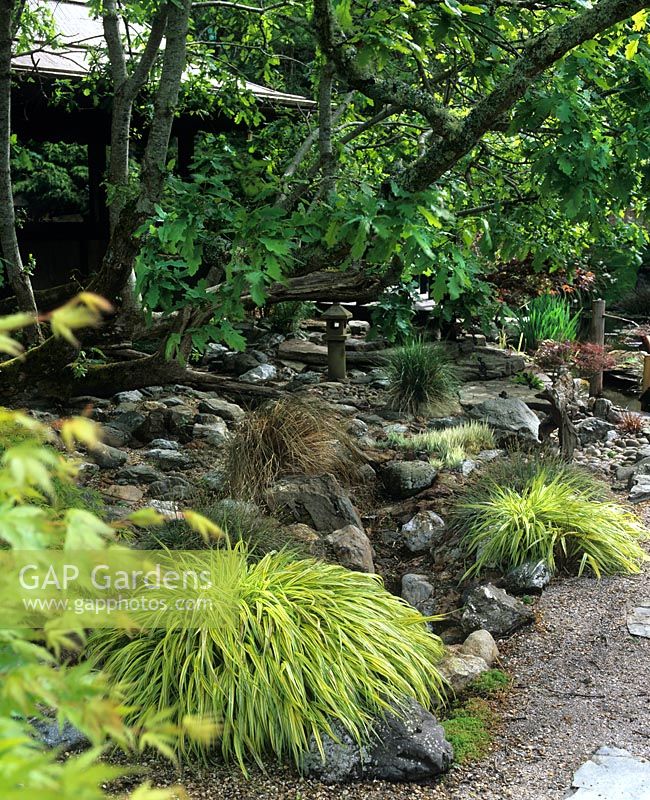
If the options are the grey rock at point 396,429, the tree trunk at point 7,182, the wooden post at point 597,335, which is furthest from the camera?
the wooden post at point 597,335

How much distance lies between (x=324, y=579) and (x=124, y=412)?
12.2 feet

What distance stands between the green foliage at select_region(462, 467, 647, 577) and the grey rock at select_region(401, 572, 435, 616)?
24 centimetres

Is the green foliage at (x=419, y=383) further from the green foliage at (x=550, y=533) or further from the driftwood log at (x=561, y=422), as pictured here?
the green foliage at (x=550, y=533)

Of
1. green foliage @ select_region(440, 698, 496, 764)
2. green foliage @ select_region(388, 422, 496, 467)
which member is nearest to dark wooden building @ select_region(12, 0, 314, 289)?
green foliage @ select_region(388, 422, 496, 467)

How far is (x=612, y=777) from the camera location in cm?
287

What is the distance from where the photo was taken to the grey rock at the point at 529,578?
4449 millimetres

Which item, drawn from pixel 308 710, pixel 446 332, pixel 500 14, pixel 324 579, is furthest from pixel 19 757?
pixel 446 332

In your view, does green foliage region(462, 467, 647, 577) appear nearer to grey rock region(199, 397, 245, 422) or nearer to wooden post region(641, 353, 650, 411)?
grey rock region(199, 397, 245, 422)

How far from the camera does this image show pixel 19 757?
0.93m

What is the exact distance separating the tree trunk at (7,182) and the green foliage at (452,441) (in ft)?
9.55

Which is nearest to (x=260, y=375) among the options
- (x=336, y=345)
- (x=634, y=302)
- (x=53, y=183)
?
(x=336, y=345)

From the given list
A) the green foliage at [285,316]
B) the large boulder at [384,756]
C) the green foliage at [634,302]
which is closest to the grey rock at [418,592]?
the large boulder at [384,756]

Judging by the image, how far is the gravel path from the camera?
2.87 metres

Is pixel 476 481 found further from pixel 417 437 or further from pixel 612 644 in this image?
pixel 612 644
